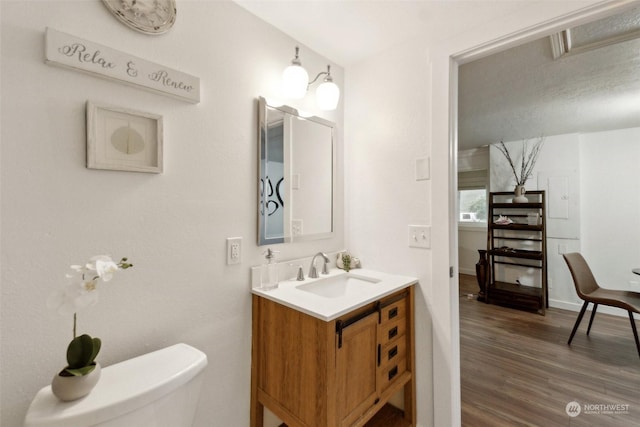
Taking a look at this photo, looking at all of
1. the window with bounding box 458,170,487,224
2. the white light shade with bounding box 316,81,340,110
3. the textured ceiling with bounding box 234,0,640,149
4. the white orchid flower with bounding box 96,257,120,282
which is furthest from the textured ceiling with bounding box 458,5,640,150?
the white orchid flower with bounding box 96,257,120,282

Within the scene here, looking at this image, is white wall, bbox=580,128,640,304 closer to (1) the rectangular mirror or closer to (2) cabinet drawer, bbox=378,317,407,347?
(2) cabinet drawer, bbox=378,317,407,347

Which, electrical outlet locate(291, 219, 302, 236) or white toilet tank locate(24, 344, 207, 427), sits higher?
electrical outlet locate(291, 219, 302, 236)

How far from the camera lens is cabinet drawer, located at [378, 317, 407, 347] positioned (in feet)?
4.62

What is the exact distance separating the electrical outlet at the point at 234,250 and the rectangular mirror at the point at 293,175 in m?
0.12

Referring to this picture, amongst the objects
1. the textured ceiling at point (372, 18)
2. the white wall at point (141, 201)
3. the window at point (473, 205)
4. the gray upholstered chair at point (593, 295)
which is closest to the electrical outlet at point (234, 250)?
the white wall at point (141, 201)

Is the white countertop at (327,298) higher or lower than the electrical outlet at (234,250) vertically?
lower

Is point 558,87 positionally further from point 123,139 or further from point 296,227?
point 123,139

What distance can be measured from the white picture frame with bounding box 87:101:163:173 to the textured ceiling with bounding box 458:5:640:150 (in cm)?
215

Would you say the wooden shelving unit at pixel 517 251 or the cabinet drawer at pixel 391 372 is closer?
the cabinet drawer at pixel 391 372

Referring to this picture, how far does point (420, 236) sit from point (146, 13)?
1.63m

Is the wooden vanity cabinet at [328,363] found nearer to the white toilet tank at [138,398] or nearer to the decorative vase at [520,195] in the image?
the white toilet tank at [138,398]

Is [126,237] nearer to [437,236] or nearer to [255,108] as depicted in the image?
[255,108]

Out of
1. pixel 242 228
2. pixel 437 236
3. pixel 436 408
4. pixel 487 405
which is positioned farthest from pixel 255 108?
pixel 487 405

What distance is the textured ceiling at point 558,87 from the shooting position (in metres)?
1.81
